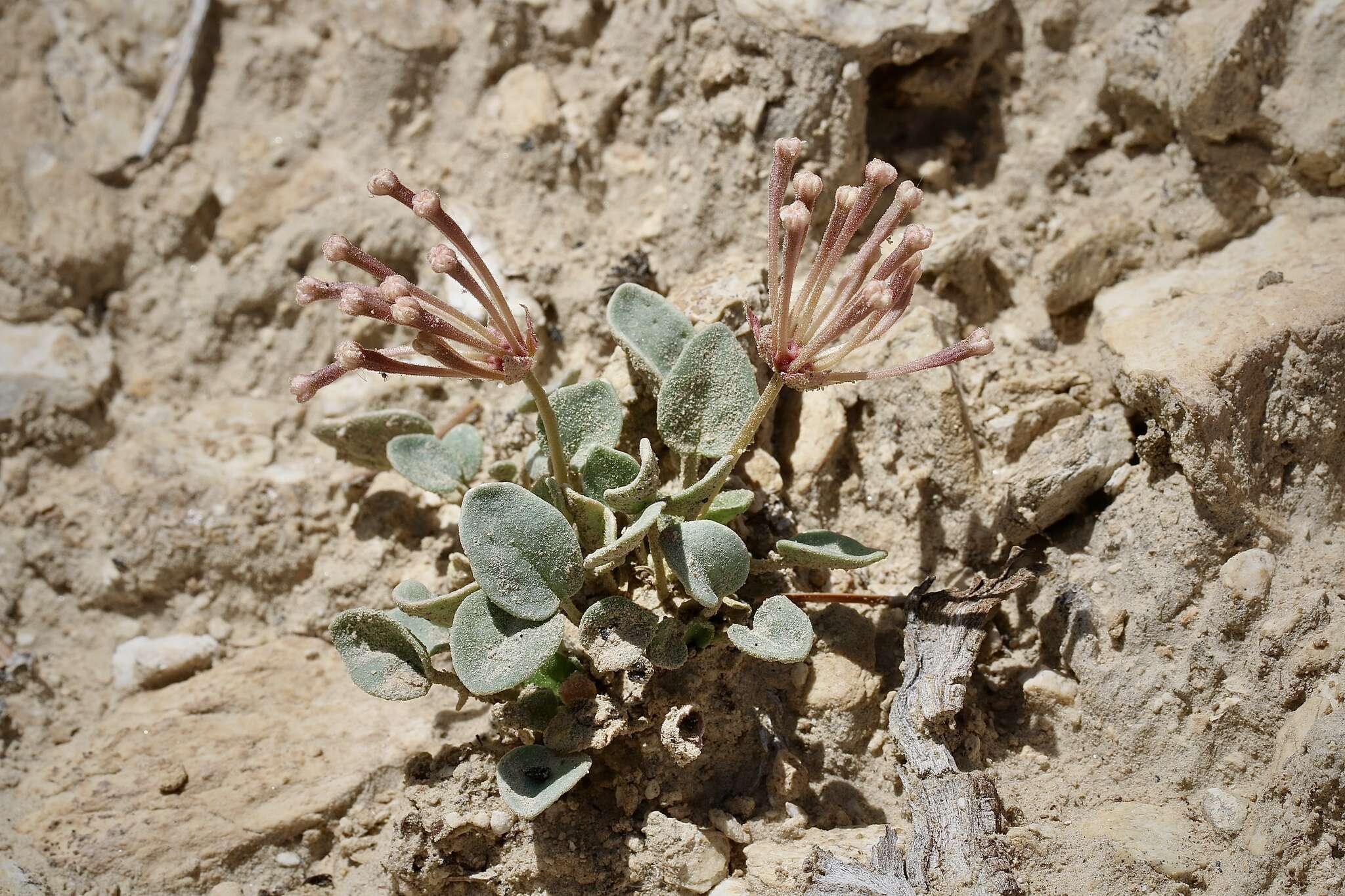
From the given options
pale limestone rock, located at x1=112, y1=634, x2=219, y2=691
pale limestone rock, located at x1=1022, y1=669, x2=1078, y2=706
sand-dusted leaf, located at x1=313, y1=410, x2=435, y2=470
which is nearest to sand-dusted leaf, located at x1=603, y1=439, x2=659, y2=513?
sand-dusted leaf, located at x1=313, y1=410, x2=435, y2=470

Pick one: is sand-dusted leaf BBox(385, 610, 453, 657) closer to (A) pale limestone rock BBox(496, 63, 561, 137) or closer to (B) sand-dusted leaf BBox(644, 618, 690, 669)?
(B) sand-dusted leaf BBox(644, 618, 690, 669)

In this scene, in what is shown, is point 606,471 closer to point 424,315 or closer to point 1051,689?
point 424,315

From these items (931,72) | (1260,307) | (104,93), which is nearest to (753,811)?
(1260,307)

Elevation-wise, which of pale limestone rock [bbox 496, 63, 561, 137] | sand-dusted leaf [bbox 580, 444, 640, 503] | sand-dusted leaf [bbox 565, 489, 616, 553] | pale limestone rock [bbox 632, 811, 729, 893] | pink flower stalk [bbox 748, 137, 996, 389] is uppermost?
pink flower stalk [bbox 748, 137, 996, 389]

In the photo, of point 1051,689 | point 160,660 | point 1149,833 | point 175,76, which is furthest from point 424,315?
point 175,76

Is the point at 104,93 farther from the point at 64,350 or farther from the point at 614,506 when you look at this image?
the point at 614,506

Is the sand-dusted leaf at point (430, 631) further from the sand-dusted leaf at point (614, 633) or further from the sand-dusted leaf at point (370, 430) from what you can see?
the sand-dusted leaf at point (370, 430)

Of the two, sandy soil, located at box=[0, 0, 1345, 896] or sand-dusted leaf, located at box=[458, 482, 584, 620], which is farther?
sandy soil, located at box=[0, 0, 1345, 896]
